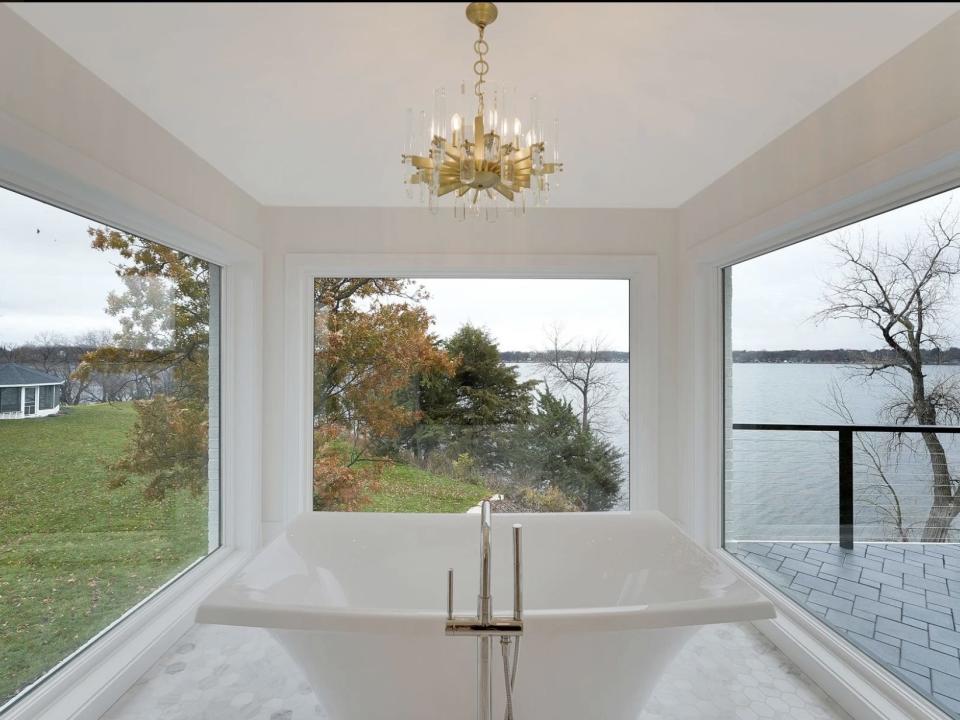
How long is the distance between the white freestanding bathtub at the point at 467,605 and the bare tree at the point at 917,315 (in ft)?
2.48

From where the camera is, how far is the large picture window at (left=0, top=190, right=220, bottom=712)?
72.5 inches

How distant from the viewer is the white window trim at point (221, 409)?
1859 mm

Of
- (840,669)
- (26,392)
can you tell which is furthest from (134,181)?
(840,669)

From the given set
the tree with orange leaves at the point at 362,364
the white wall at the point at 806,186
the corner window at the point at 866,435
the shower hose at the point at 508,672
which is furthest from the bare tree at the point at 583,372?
the shower hose at the point at 508,672

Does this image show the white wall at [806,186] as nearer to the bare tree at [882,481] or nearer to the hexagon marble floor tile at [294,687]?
the bare tree at [882,481]

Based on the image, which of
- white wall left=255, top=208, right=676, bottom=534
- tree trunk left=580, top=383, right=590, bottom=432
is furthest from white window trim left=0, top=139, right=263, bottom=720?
tree trunk left=580, top=383, right=590, bottom=432

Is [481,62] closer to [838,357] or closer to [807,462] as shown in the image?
[838,357]

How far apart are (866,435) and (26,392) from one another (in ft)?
9.93

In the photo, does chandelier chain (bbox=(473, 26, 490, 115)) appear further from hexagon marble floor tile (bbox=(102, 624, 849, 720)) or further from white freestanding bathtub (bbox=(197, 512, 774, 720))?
hexagon marble floor tile (bbox=(102, 624, 849, 720))

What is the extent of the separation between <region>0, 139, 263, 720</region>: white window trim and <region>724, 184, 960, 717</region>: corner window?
9.15ft

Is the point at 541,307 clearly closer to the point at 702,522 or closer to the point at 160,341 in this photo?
the point at 702,522

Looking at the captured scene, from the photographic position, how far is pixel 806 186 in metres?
2.26

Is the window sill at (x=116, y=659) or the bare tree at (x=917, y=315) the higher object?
the bare tree at (x=917, y=315)

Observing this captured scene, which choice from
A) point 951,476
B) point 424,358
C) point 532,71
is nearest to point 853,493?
point 951,476
